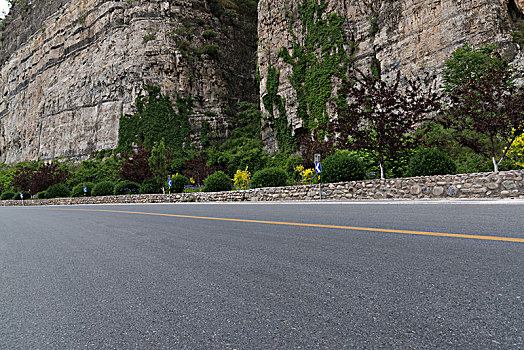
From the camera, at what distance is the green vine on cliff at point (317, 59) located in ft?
99.5

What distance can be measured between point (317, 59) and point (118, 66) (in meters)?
28.8

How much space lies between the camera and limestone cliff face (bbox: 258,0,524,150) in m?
22.0

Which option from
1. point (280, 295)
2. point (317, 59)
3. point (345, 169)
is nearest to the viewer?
point (280, 295)

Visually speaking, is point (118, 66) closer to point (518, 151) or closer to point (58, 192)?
point (58, 192)

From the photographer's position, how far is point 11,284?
307cm

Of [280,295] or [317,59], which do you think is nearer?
[280,295]

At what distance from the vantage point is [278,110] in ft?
114

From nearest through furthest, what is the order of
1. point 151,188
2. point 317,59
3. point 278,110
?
point 151,188
point 317,59
point 278,110

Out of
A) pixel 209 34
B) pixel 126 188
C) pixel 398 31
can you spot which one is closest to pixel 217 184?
pixel 126 188

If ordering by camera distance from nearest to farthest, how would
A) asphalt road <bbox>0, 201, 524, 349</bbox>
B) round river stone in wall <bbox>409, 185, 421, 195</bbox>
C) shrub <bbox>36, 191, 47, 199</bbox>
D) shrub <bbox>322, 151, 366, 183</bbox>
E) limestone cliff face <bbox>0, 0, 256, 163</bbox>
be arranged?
asphalt road <bbox>0, 201, 524, 349</bbox>
round river stone in wall <bbox>409, 185, 421, 195</bbox>
shrub <bbox>322, 151, 366, 183</bbox>
shrub <bbox>36, 191, 47, 199</bbox>
limestone cliff face <bbox>0, 0, 256, 163</bbox>

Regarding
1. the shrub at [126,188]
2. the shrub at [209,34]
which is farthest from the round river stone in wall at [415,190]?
the shrub at [209,34]

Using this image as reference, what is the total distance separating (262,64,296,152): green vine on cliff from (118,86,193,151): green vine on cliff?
12.4 metres

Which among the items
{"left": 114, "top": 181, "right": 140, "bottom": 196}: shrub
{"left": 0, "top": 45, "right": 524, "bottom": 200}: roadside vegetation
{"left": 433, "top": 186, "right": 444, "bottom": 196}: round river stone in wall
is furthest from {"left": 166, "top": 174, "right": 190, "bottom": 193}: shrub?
{"left": 433, "top": 186, "right": 444, "bottom": 196}: round river stone in wall

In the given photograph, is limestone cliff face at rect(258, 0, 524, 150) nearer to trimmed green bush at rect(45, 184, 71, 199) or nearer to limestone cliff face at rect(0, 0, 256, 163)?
limestone cliff face at rect(0, 0, 256, 163)
